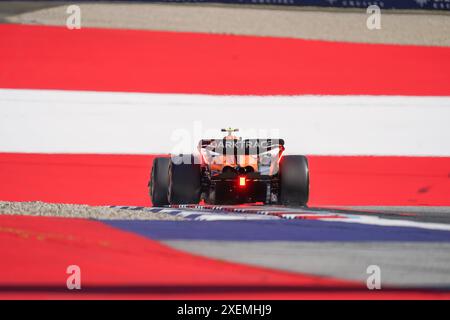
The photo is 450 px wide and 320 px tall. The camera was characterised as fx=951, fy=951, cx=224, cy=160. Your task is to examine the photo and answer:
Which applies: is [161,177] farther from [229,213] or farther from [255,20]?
[255,20]

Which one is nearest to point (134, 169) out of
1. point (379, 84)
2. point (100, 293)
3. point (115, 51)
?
point (115, 51)

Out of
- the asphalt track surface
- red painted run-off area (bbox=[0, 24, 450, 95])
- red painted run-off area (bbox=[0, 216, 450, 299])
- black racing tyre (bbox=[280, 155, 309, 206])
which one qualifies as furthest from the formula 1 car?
red painted run-off area (bbox=[0, 216, 450, 299])

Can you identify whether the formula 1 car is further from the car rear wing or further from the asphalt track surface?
the asphalt track surface

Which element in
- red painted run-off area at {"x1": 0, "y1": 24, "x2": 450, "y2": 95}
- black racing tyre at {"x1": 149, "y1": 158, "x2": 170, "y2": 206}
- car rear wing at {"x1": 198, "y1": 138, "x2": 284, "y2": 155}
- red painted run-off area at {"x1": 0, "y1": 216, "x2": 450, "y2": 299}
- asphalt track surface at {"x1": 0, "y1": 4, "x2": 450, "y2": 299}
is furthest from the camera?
red painted run-off area at {"x1": 0, "y1": 24, "x2": 450, "y2": 95}

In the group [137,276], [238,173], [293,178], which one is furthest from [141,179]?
[137,276]

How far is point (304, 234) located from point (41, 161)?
5.59 m

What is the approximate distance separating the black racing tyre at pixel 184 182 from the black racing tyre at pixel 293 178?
2.98 feet

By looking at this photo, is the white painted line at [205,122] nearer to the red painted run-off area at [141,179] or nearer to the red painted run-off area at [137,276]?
the red painted run-off area at [141,179]


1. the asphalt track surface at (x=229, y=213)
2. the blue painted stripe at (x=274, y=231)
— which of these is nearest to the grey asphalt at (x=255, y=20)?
the asphalt track surface at (x=229, y=213)

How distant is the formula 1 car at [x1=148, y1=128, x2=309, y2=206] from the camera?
10.0 metres

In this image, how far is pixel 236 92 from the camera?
12.4 meters

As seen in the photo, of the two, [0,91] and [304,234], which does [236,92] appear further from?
[304,234]

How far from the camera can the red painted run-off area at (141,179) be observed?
1190 centimetres

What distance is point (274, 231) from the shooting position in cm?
748
